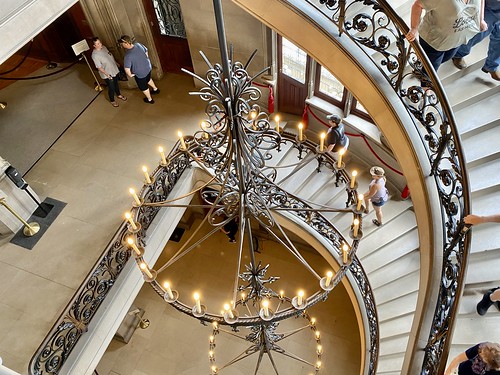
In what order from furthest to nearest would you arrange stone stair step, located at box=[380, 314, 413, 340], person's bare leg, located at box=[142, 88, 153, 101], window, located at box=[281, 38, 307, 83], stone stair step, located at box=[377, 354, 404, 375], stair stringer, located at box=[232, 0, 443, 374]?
person's bare leg, located at box=[142, 88, 153, 101] < window, located at box=[281, 38, 307, 83] < stone stair step, located at box=[380, 314, 413, 340] < stone stair step, located at box=[377, 354, 404, 375] < stair stringer, located at box=[232, 0, 443, 374]

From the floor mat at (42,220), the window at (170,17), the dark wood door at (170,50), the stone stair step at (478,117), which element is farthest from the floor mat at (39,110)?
the stone stair step at (478,117)

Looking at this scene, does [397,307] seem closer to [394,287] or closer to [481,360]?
[394,287]

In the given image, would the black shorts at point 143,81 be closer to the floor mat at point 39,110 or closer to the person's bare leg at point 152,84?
the person's bare leg at point 152,84

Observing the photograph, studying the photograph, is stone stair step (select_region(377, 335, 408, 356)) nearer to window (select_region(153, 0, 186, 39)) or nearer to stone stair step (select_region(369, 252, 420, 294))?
stone stair step (select_region(369, 252, 420, 294))

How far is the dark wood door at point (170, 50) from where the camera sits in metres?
8.44

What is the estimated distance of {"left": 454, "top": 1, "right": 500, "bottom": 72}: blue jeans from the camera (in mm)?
4442

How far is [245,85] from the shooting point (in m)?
2.51

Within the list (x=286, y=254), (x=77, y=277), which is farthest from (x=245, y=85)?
(x=286, y=254)

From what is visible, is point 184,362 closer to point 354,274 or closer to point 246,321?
point 354,274

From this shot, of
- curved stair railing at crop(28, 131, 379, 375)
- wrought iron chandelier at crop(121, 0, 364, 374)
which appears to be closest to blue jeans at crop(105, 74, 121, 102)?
curved stair railing at crop(28, 131, 379, 375)

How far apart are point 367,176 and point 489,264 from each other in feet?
10.9

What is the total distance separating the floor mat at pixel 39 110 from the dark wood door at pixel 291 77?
3.79 metres

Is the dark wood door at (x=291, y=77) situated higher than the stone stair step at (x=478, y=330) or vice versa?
the dark wood door at (x=291, y=77)

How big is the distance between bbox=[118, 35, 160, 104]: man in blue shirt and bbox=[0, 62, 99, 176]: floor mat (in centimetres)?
141
